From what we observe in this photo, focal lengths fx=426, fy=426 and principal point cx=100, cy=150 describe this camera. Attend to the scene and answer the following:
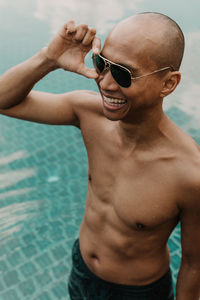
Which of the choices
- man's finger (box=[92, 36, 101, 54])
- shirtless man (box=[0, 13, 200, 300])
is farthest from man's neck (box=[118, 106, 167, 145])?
man's finger (box=[92, 36, 101, 54])

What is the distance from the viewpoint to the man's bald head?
1596 millimetres

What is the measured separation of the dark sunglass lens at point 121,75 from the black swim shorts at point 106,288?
1114 millimetres

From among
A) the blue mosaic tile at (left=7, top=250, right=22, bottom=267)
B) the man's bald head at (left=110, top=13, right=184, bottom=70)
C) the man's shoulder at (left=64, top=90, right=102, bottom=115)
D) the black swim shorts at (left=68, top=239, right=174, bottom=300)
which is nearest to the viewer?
the man's bald head at (left=110, top=13, right=184, bottom=70)

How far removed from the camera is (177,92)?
6.03m

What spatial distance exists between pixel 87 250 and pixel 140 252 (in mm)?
318

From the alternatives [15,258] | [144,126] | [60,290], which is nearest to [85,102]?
[144,126]

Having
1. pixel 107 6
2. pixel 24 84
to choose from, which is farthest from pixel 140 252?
pixel 107 6

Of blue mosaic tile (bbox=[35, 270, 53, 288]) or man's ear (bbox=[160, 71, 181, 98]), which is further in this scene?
blue mosaic tile (bbox=[35, 270, 53, 288])

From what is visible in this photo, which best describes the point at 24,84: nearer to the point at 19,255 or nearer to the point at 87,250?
the point at 87,250

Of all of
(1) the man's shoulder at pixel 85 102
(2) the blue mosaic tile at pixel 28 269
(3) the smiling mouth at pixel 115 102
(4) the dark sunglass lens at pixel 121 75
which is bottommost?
(2) the blue mosaic tile at pixel 28 269

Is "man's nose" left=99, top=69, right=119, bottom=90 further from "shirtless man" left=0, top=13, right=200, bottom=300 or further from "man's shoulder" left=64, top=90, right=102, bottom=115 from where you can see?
"man's shoulder" left=64, top=90, right=102, bottom=115

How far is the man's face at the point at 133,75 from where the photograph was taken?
5.24 ft

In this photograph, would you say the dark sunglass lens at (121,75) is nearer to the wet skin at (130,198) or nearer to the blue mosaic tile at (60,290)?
the wet skin at (130,198)

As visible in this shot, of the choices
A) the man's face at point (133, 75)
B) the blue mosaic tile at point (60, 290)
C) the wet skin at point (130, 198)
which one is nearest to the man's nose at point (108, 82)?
the man's face at point (133, 75)
